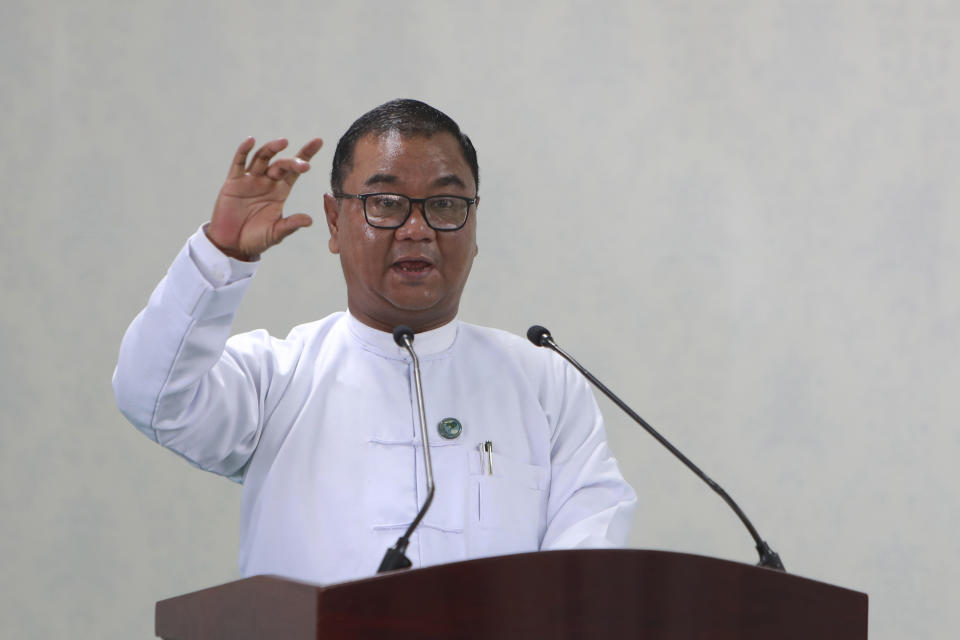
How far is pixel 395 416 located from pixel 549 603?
35.6 inches

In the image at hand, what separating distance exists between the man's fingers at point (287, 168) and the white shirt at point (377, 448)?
283 millimetres

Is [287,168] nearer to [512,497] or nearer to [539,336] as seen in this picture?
[539,336]

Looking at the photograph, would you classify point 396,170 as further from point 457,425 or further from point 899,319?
point 899,319

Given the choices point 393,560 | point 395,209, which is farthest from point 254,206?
point 393,560

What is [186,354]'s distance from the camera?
5.98 ft

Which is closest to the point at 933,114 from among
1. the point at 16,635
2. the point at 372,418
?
the point at 372,418

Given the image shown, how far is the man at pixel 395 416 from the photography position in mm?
2076

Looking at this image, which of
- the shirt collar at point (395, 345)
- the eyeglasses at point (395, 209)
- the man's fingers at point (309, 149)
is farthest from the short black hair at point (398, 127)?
the man's fingers at point (309, 149)

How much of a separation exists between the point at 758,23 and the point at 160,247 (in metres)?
1.95

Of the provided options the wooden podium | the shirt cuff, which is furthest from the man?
the wooden podium

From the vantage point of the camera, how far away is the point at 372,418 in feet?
7.16

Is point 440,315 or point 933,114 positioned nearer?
point 440,315

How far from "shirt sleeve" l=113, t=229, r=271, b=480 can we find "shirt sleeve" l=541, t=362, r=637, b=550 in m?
0.66

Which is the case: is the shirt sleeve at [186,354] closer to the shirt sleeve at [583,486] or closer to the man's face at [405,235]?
the man's face at [405,235]
